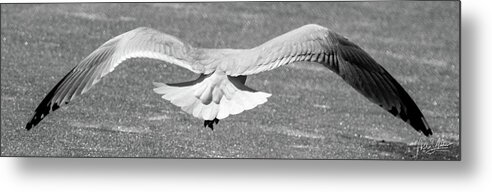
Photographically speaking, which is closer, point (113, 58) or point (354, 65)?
point (354, 65)

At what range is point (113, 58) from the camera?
335 centimetres

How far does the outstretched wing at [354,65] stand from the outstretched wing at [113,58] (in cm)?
39

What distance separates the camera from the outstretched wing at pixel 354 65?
324 cm

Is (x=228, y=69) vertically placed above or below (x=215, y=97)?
above

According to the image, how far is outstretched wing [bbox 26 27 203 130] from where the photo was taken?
3.33 metres

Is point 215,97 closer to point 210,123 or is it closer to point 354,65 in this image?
point 210,123

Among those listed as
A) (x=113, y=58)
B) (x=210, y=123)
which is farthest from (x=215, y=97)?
(x=113, y=58)

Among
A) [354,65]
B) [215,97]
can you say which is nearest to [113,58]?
[215,97]

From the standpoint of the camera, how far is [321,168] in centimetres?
329

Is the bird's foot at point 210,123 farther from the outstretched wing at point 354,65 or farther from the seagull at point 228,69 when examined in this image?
the outstretched wing at point 354,65

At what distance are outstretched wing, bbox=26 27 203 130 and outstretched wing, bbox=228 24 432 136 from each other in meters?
0.39

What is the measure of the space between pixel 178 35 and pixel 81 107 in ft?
1.52

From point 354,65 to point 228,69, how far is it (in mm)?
467

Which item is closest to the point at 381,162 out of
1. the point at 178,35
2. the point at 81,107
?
the point at 178,35
